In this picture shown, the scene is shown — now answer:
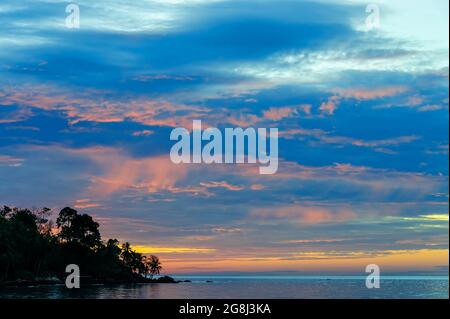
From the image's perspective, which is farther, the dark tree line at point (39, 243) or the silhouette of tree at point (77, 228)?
the silhouette of tree at point (77, 228)

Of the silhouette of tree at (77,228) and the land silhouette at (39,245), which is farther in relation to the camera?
the silhouette of tree at (77,228)

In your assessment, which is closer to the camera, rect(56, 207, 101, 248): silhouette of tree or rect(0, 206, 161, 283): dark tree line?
rect(0, 206, 161, 283): dark tree line

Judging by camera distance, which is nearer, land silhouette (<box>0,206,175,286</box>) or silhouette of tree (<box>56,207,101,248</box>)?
land silhouette (<box>0,206,175,286</box>)
